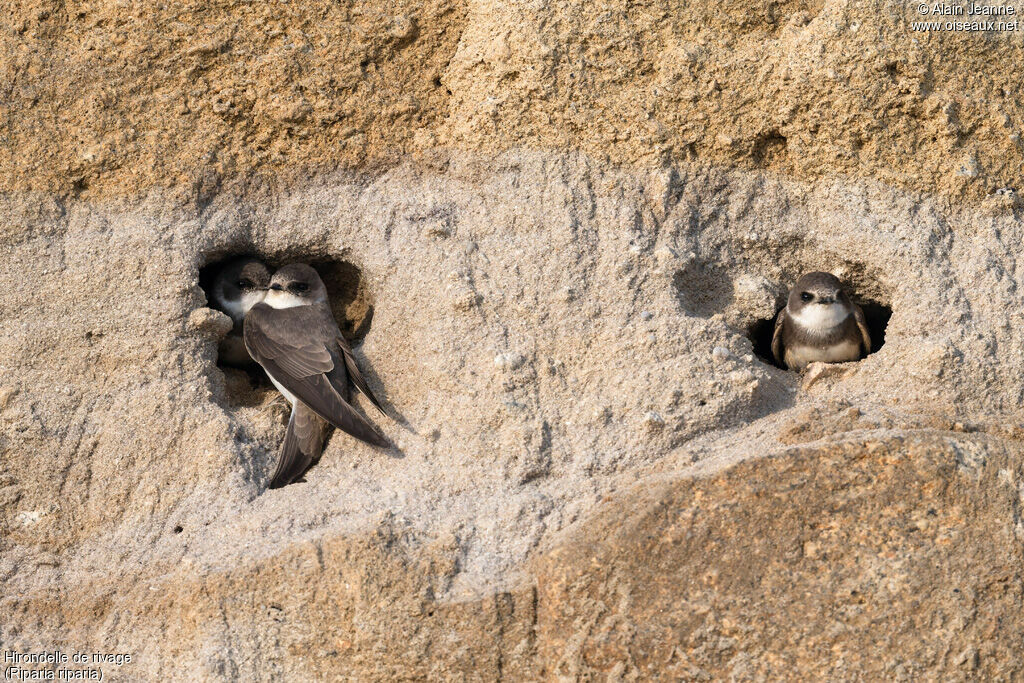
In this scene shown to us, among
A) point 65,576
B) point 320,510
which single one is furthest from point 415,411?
point 65,576

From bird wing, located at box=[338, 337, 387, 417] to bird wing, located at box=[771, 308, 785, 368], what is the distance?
1.20 m

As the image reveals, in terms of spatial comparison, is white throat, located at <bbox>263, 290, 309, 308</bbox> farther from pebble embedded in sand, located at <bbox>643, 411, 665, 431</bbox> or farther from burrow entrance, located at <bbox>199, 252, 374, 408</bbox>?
pebble embedded in sand, located at <bbox>643, 411, 665, 431</bbox>

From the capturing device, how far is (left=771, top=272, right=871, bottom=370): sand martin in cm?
354

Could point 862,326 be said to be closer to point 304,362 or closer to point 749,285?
point 749,285

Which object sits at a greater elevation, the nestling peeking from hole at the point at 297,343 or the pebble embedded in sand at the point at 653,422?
the nestling peeking from hole at the point at 297,343

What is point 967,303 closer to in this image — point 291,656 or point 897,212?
point 897,212

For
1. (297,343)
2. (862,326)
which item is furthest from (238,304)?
(862,326)

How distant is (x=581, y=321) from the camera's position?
10.7ft

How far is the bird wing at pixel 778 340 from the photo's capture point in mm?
3639

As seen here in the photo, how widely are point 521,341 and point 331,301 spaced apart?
0.86 meters

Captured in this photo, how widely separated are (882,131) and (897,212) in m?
0.23

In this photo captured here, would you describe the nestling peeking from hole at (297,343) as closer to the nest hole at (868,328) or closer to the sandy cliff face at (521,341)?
the sandy cliff face at (521,341)

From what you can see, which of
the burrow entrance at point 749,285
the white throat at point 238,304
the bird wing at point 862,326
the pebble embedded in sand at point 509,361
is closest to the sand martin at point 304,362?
the white throat at point 238,304

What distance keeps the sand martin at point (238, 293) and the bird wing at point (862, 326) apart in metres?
1.72
